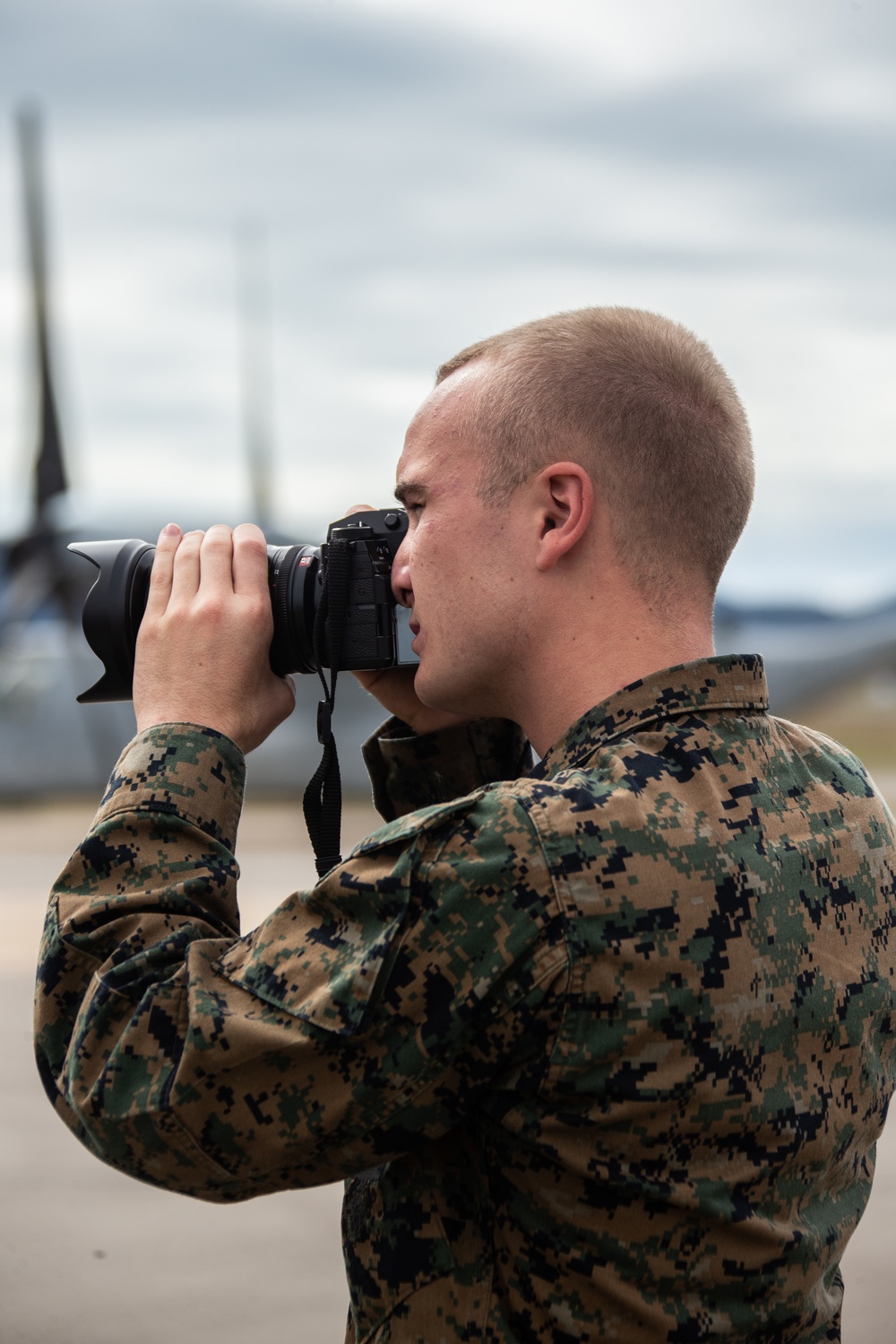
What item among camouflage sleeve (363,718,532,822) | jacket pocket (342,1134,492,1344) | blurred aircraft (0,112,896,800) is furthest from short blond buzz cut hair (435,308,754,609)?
blurred aircraft (0,112,896,800)

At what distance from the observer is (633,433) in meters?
1.21

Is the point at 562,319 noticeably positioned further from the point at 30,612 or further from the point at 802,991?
the point at 30,612

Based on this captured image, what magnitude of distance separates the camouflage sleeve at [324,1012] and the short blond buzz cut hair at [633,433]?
13.5 inches

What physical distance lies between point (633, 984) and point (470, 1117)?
0.74 ft

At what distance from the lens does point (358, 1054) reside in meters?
0.99

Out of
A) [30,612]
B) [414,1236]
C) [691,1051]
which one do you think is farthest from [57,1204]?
[30,612]

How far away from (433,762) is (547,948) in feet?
2.07

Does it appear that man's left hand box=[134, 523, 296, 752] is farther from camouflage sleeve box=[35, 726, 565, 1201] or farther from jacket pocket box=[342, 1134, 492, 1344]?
jacket pocket box=[342, 1134, 492, 1344]

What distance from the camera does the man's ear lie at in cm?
118

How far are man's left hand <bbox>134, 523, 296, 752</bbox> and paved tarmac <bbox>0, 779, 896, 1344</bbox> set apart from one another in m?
2.07

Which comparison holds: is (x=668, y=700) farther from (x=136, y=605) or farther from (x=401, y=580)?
(x=136, y=605)

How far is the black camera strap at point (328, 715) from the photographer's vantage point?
1.43 meters

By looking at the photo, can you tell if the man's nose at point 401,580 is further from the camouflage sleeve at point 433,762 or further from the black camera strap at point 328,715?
the camouflage sleeve at point 433,762

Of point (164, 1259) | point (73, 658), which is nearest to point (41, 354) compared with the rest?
point (73, 658)
